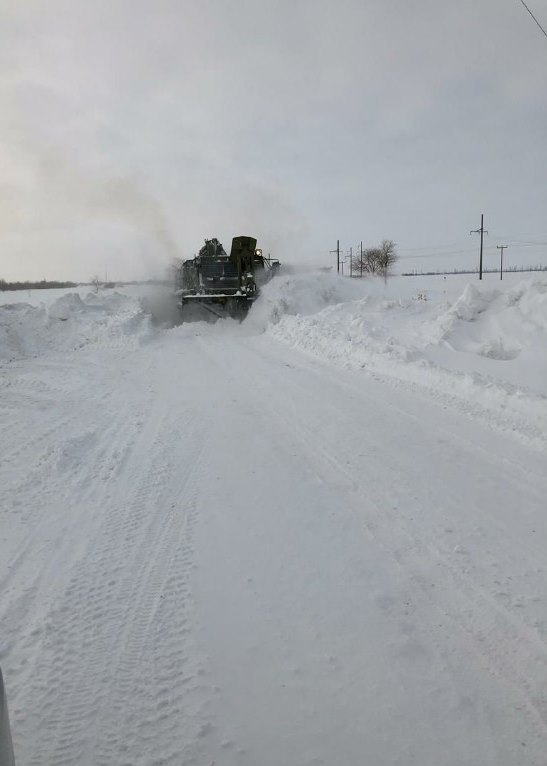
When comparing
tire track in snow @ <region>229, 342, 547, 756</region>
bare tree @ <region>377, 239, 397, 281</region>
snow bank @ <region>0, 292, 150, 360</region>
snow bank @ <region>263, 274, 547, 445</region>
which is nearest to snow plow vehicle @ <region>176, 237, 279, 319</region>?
snow bank @ <region>0, 292, 150, 360</region>

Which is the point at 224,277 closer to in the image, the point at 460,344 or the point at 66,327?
the point at 66,327

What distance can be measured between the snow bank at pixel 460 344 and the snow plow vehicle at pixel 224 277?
289 cm

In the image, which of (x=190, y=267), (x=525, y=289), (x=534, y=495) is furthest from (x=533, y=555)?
(x=190, y=267)

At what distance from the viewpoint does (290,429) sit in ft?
17.8

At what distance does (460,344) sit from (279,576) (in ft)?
24.6

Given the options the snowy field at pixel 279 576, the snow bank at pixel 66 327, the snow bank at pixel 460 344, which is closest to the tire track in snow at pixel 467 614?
the snowy field at pixel 279 576

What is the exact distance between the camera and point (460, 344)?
9.04 meters

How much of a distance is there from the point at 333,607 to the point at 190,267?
18.4 meters

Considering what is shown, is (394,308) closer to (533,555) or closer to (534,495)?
(534,495)

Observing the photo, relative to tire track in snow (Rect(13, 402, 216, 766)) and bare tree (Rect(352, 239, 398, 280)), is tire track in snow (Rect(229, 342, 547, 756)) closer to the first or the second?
tire track in snow (Rect(13, 402, 216, 766))

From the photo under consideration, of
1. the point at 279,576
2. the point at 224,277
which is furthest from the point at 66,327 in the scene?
the point at 279,576

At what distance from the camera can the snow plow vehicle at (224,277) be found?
674 inches

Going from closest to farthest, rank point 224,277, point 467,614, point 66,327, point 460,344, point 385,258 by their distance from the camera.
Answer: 1. point 467,614
2. point 460,344
3. point 66,327
4. point 224,277
5. point 385,258

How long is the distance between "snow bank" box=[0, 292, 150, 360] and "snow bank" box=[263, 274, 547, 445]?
4.62 meters
